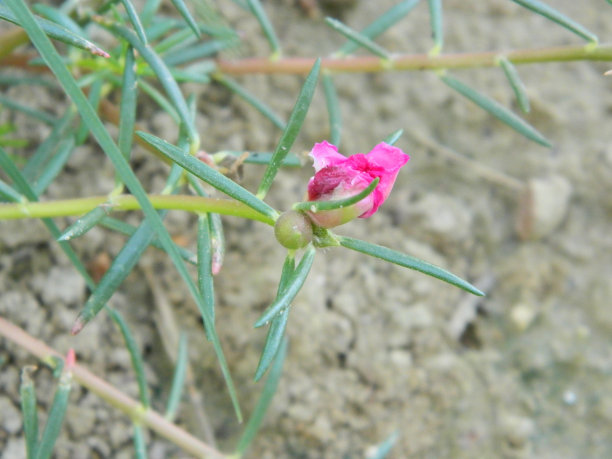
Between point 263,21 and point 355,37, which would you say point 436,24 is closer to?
point 355,37

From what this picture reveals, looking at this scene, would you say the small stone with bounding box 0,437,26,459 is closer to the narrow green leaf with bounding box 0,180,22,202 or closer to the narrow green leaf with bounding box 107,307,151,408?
the narrow green leaf with bounding box 107,307,151,408

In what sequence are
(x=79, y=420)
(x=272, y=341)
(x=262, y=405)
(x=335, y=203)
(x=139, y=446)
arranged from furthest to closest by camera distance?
1. (x=79, y=420)
2. (x=262, y=405)
3. (x=139, y=446)
4. (x=272, y=341)
5. (x=335, y=203)

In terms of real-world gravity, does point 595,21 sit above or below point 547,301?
above

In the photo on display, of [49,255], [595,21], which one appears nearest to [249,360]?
[49,255]

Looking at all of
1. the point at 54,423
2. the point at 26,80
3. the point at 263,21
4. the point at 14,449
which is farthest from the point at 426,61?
the point at 14,449

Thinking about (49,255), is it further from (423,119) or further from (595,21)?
(595,21)

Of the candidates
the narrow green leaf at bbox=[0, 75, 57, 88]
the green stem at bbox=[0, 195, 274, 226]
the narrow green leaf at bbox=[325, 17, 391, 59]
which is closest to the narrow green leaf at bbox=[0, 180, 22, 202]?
the green stem at bbox=[0, 195, 274, 226]
